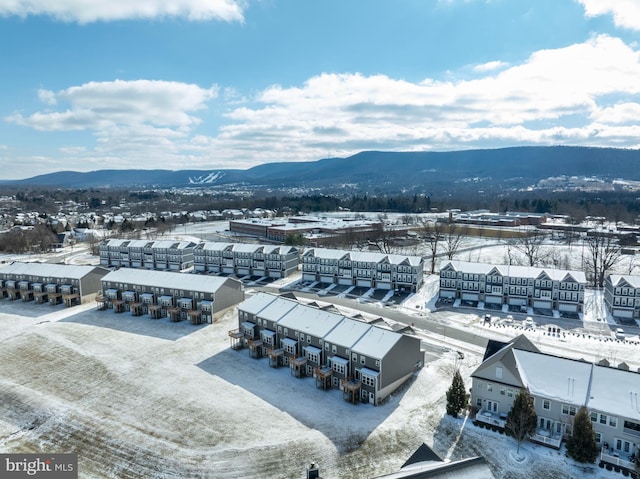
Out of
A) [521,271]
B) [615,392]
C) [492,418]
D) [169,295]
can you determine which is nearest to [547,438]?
[492,418]

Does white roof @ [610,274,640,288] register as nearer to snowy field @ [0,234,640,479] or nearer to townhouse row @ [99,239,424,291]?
snowy field @ [0,234,640,479]

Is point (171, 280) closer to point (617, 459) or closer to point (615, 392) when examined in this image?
point (615, 392)

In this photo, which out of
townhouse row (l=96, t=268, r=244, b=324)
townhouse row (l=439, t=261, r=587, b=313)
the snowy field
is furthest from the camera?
townhouse row (l=439, t=261, r=587, b=313)

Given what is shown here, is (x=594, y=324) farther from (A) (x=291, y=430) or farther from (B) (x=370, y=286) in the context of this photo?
(A) (x=291, y=430)

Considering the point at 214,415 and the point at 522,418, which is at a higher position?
the point at 522,418

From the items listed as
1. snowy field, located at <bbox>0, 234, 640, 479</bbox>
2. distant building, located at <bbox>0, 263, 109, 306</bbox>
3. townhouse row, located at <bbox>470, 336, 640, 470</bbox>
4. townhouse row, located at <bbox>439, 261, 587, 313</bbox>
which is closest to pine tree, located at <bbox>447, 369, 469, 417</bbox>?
snowy field, located at <bbox>0, 234, 640, 479</bbox>

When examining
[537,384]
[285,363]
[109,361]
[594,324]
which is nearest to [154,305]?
[109,361]

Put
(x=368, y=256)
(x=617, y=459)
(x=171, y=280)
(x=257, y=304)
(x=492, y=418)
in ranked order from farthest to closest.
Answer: (x=368, y=256) → (x=171, y=280) → (x=257, y=304) → (x=492, y=418) → (x=617, y=459)

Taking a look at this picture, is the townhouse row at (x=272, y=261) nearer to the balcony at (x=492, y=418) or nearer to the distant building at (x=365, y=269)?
the distant building at (x=365, y=269)
